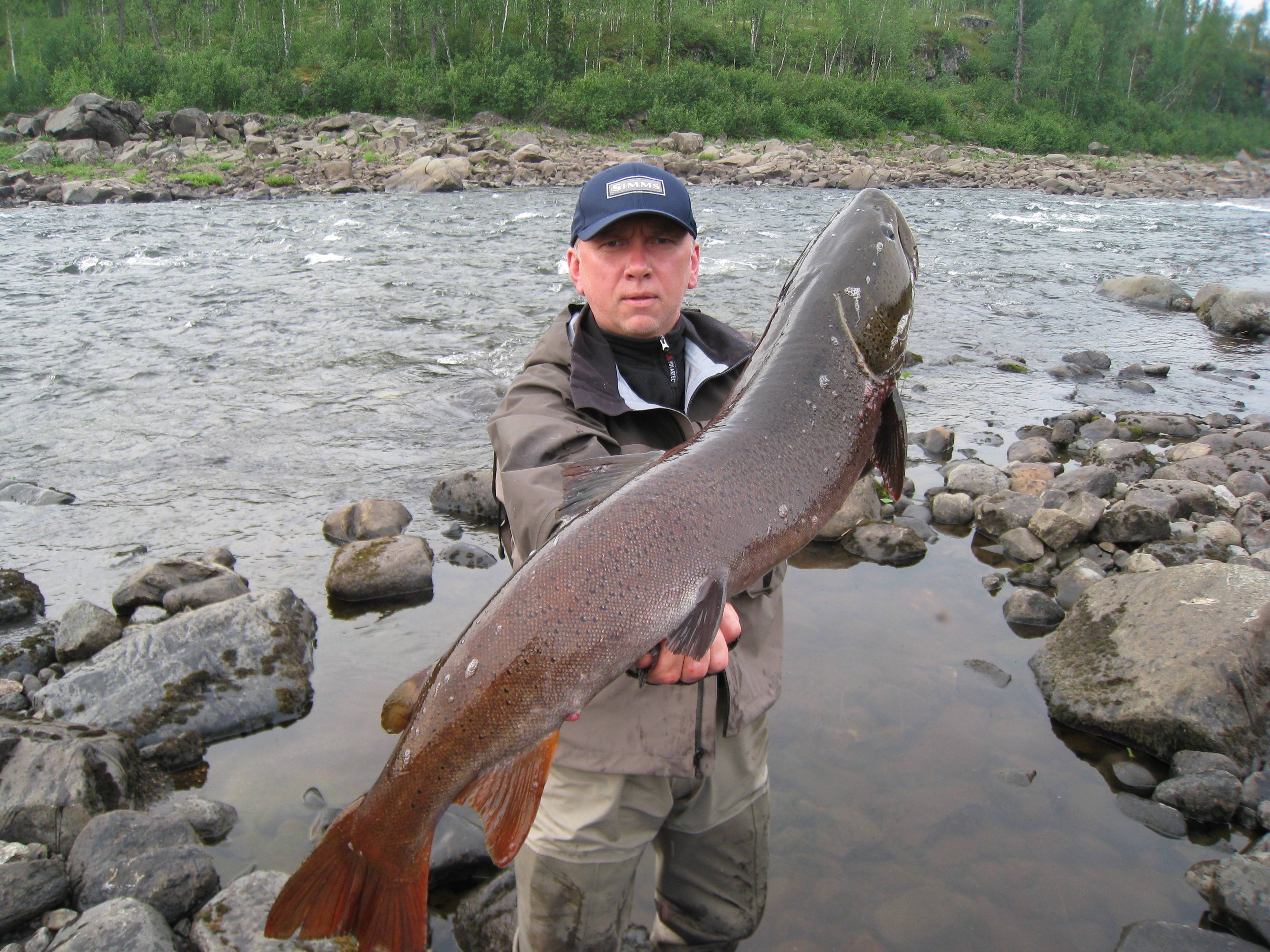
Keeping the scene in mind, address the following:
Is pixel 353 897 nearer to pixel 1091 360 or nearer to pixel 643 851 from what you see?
pixel 643 851

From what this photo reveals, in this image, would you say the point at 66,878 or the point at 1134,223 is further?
the point at 1134,223

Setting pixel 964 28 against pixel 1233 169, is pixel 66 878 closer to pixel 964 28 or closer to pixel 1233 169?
pixel 1233 169

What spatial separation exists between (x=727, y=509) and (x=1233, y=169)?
221 feet

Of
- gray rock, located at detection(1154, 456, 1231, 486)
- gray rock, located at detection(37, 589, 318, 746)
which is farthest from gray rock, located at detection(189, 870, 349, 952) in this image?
gray rock, located at detection(1154, 456, 1231, 486)

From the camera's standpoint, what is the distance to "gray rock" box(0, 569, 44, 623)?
4.97m

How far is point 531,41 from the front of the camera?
59906 mm

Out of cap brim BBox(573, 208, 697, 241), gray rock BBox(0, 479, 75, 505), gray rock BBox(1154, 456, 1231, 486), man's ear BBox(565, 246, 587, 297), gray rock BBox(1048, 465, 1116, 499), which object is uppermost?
cap brim BBox(573, 208, 697, 241)

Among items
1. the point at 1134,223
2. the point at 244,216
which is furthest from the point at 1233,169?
the point at 244,216

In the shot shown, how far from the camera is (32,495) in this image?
6.75 meters

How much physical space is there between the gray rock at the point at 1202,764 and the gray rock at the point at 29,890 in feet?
13.6

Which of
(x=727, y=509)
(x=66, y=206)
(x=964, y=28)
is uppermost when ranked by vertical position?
(x=964, y=28)

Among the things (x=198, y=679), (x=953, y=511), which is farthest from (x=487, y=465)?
(x=953, y=511)

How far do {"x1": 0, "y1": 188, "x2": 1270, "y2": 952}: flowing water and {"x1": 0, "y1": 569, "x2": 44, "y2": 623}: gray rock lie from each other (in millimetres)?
97

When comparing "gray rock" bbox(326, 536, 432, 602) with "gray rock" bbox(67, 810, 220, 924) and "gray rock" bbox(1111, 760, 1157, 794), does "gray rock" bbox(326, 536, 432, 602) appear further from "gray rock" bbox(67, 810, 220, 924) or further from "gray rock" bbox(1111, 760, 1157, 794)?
"gray rock" bbox(1111, 760, 1157, 794)
